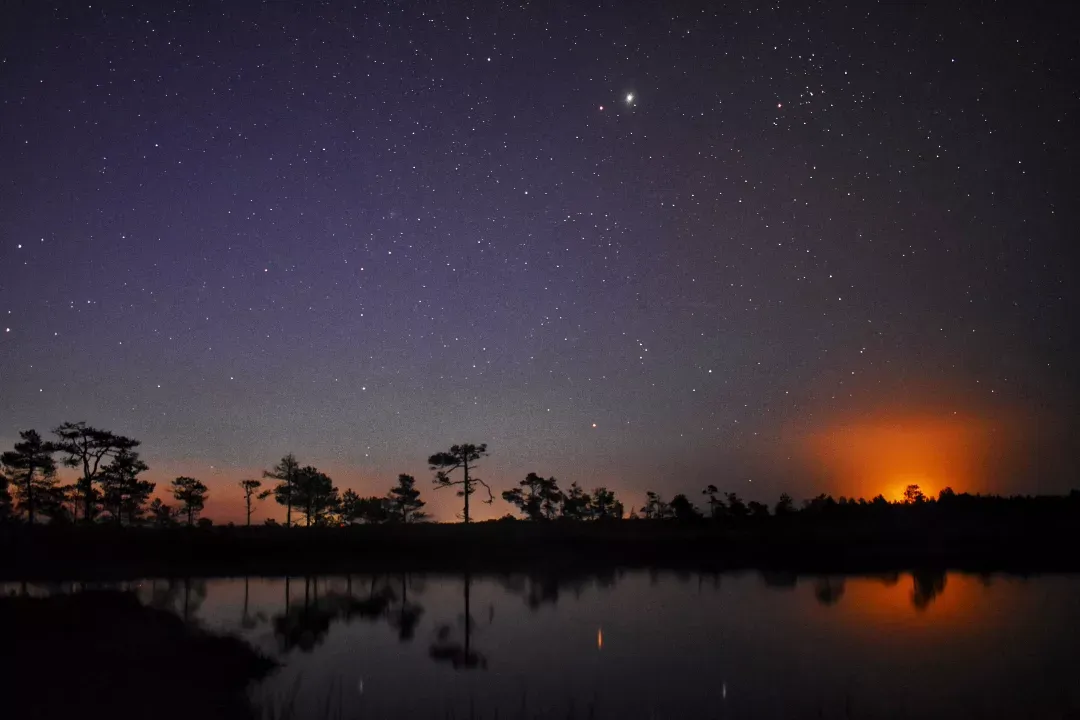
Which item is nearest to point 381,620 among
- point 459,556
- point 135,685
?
point 135,685

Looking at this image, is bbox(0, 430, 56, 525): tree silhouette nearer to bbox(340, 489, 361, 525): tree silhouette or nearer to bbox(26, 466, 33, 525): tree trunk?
bbox(26, 466, 33, 525): tree trunk

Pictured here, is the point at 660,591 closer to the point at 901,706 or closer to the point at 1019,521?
the point at 901,706

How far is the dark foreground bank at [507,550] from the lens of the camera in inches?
2003

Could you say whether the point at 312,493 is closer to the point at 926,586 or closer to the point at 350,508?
the point at 350,508


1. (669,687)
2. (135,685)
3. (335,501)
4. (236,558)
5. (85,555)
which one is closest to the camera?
(135,685)

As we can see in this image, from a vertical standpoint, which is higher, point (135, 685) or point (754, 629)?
point (135, 685)

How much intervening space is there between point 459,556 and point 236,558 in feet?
53.5

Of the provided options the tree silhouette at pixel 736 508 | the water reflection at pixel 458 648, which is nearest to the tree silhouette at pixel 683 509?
the tree silhouette at pixel 736 508

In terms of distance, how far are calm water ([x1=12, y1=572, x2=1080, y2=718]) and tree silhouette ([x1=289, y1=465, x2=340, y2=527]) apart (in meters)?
48.0

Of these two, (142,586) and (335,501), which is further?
(335,501)

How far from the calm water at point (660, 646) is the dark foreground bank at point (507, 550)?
33.3ft

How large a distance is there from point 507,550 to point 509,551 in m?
0.21

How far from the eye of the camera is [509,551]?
60.6 metres

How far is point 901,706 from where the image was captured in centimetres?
1753
